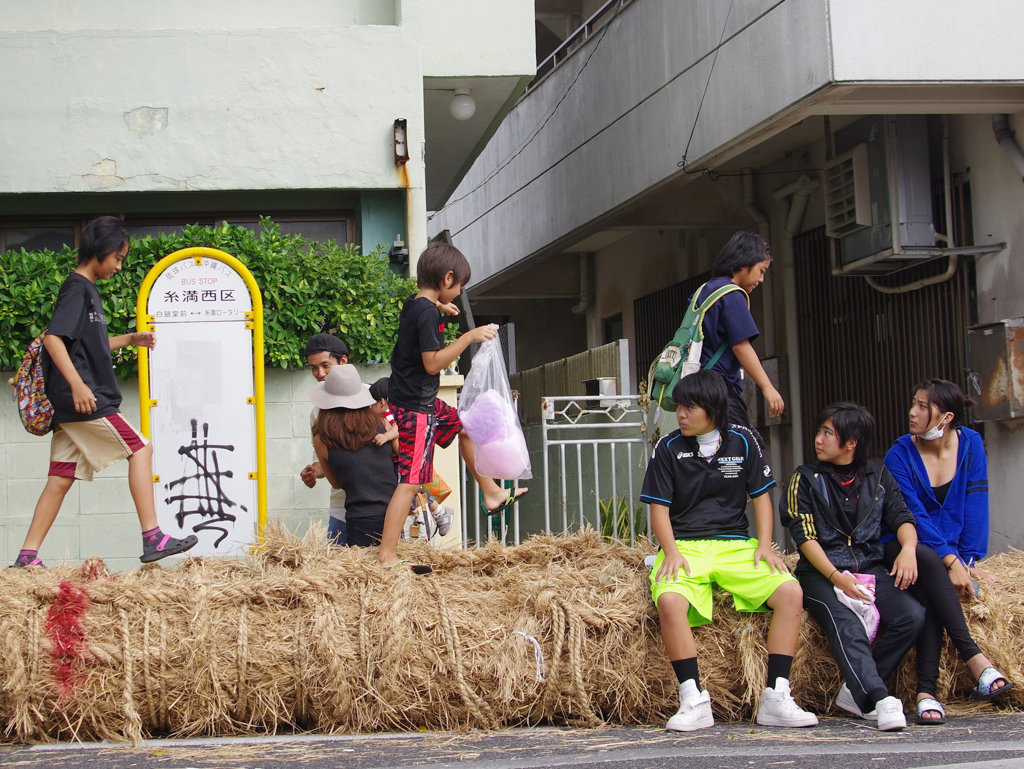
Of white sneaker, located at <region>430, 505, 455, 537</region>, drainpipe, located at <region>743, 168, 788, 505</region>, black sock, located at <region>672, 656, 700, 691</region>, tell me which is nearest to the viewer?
black sock, located at <region>672, 656, 700, 691</region>

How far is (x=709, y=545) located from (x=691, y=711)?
2.37ft

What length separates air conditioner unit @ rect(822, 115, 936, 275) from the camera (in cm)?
910

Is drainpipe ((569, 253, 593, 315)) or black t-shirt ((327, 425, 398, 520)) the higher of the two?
drainpipe ((569, 253, 593, 315))

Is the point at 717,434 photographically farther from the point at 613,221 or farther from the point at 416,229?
the point at 613,221

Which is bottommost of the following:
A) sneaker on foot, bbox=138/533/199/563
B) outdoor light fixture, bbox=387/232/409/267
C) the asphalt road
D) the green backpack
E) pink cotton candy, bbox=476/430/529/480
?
the asphalt road

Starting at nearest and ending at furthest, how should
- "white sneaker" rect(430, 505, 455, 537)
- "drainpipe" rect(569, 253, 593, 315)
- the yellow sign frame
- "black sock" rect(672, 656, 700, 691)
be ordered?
1. "black sock" rect(672, 656, 700, 691)
2. the yellow sign frame
3. "white sneaker" rect(430, 505, 455, 537)
4. "drainpipe" rect(569, 253, 593, 315)

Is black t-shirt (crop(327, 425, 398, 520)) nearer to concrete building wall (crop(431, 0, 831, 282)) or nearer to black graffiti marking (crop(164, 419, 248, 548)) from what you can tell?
black graffiti marking (crop(164, 419, 248, 548))

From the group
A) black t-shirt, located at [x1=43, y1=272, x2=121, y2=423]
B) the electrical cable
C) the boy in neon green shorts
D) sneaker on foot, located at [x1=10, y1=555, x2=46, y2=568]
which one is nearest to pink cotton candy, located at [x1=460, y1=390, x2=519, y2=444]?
the boy in neon green shorts

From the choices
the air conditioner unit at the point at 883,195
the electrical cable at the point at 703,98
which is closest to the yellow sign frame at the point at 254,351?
the electrical cable at the point at 703,98

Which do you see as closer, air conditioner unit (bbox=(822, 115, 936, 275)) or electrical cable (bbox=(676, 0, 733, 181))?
air conditioner unit (bbox=(822, 115, 936, 275))

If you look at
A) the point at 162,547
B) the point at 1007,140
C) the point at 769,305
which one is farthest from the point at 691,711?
the point at 769,305

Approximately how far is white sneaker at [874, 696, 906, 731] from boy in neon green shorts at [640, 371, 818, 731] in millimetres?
254

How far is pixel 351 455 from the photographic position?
21.1 ft

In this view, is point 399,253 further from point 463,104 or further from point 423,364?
point 423,364
